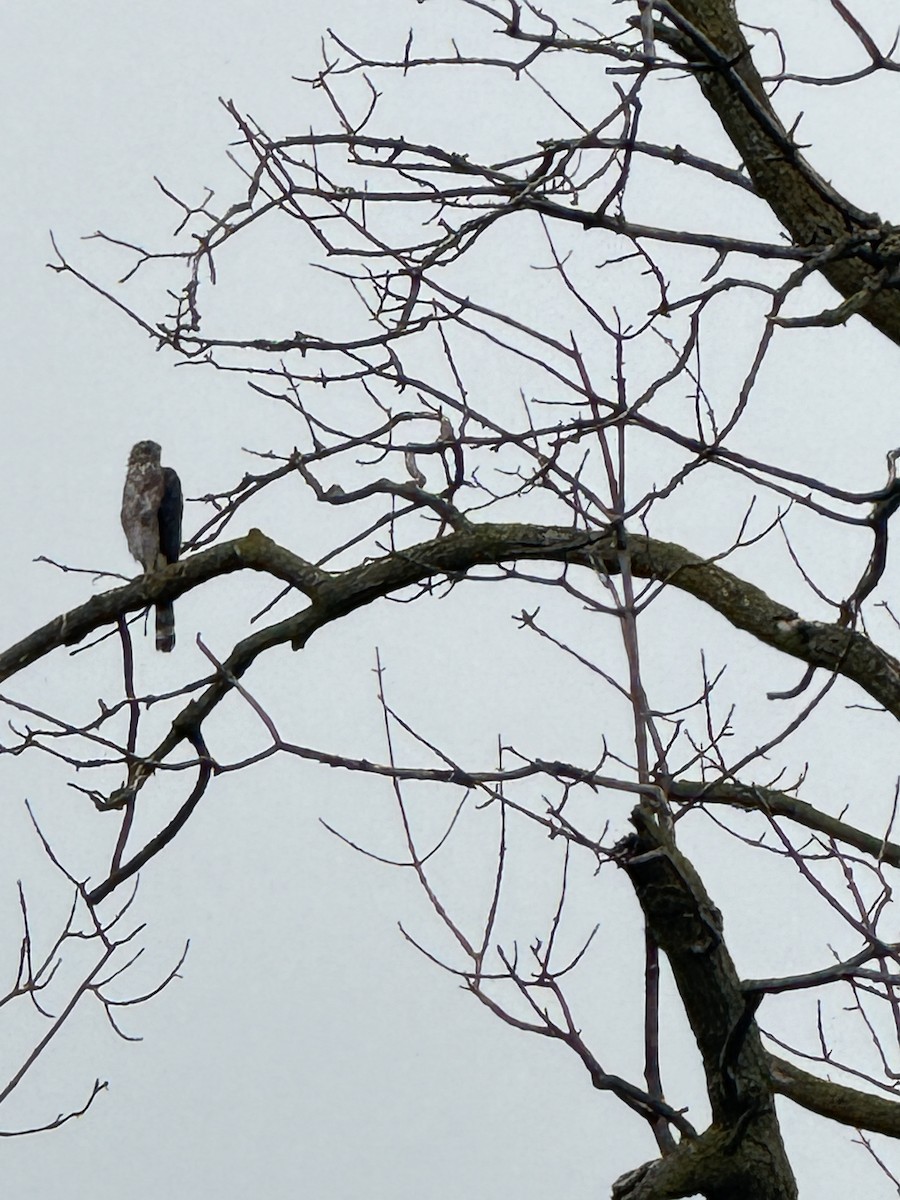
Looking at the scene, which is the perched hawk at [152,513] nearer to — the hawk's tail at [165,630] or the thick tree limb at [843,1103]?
the hawk's tail at [165,630]

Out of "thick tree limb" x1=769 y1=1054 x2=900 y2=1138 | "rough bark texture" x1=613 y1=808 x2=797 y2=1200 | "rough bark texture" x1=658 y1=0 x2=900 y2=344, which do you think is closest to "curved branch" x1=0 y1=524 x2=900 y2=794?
"rough bark texture" x1=658 y1=0 x2=900 y2=344

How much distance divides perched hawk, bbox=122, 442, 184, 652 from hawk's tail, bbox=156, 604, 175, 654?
453 millimetres

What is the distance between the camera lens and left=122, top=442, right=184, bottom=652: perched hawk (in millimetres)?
5441

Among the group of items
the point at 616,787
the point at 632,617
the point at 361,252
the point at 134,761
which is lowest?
the point at 616,787

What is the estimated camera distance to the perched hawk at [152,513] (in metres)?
5.44

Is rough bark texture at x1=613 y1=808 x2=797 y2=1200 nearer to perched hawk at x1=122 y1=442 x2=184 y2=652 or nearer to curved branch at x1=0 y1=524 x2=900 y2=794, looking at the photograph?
curved branch at x1=0 y1=524 x2=900 y2=794

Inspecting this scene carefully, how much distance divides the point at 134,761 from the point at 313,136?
4.03 feet

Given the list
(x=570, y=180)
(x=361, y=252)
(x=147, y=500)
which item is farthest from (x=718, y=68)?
(x=147, y=500)

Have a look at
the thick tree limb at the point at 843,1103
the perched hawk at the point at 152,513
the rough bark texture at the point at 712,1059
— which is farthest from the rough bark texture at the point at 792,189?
the perched hawk at the point at 152,513

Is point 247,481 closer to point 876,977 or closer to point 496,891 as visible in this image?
point 496,891

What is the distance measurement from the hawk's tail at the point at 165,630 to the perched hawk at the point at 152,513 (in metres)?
0.45

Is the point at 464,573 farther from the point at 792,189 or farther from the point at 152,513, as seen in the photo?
the point at 152,513

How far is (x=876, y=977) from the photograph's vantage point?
6.04 feet

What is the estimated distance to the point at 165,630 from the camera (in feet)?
16.3
